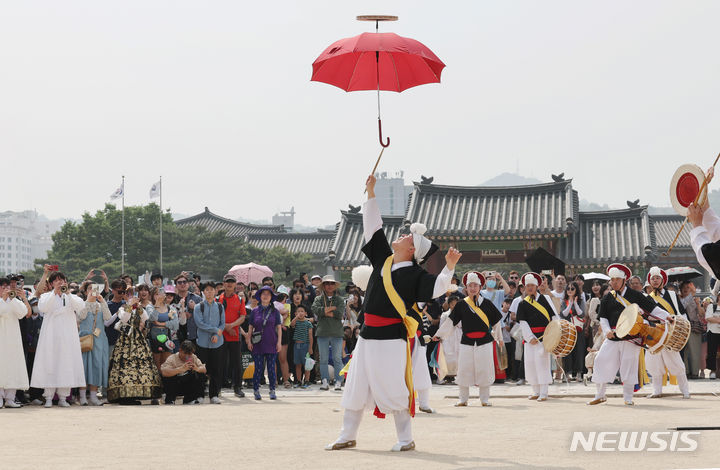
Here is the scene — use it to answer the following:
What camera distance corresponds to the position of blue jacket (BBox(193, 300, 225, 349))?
1369 centimetres

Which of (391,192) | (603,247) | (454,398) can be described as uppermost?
(391,192)

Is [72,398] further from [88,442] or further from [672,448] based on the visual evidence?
[672,448]

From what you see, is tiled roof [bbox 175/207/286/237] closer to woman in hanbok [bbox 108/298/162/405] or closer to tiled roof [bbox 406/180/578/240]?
tiled roof [bbox 406/180/578/240]

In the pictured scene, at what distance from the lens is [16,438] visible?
894 cm

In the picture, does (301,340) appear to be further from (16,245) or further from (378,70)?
(16,245)

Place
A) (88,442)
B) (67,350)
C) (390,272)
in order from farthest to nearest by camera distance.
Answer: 1. (67,350)
2. (88,442)
3. (390,272)

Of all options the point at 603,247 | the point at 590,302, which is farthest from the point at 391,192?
the point at 590,302

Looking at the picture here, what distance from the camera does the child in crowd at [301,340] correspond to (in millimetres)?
16031

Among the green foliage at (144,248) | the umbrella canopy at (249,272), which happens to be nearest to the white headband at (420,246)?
the umbrella canopy at (249,272)

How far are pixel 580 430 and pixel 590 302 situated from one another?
8.37 meters

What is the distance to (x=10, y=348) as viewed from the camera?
1248 centimetres

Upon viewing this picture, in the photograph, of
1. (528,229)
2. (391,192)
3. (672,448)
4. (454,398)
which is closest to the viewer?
(672,448)

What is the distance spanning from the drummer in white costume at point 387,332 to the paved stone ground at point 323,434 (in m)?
0.32

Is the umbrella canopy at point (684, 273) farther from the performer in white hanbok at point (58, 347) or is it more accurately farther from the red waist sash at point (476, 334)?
the performer in white hanbok at point (58, 347)
